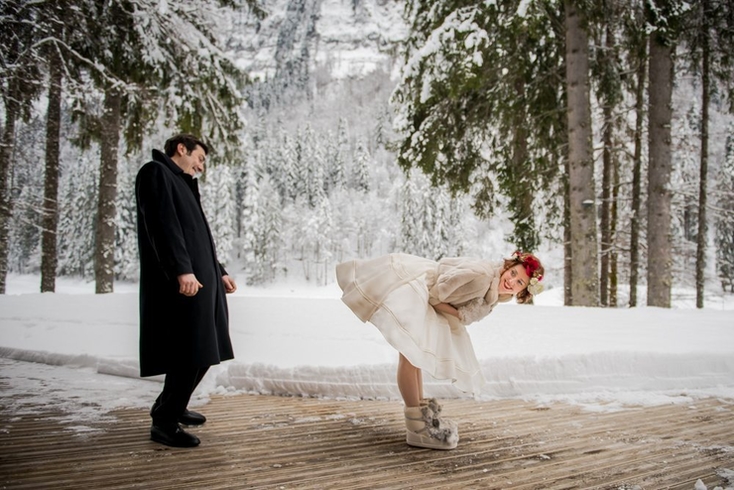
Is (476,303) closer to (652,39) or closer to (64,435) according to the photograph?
(64,435)

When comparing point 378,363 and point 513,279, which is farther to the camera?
point 378,363

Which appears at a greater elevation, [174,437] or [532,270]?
[532,270]

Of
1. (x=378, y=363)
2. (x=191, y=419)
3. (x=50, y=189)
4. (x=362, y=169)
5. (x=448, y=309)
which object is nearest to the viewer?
(x=448, y=309)

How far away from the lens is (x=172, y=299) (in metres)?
2.65

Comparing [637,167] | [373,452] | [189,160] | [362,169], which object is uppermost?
[362,169]

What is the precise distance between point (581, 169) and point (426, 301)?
21.8ft

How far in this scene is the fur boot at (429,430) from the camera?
2592mm

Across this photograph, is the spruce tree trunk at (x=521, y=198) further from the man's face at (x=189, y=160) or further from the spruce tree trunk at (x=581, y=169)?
the man's face at (x=189, y=160)

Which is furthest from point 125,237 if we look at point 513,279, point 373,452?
point 513,279

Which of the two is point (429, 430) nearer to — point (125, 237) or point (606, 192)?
point (606, 192)

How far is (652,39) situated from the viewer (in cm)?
825

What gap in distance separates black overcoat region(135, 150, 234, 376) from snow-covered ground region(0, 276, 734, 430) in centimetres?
97

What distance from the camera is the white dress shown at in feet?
8.30

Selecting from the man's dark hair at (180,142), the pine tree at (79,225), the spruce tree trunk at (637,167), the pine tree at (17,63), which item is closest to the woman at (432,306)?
the man's dark hair at (180,142)
